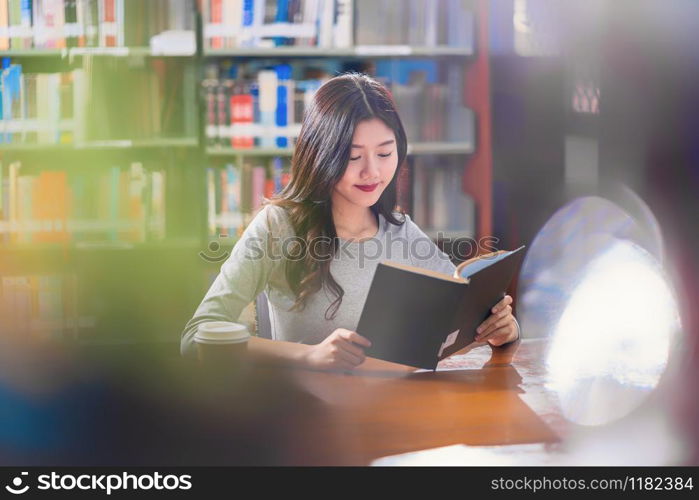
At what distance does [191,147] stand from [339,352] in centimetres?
153

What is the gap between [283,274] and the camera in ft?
5.24

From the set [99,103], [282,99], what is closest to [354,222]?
[282,99]

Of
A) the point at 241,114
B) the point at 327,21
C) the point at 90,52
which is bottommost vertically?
the point at 241,114

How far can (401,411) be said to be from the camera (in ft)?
3.61

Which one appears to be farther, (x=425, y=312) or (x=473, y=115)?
(x=473, y=115)

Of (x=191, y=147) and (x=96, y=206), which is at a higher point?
(x=191, y=147)

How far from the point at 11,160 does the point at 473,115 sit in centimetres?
155

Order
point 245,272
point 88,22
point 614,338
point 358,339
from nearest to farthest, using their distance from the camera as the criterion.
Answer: point 358,339, point 245,272, point 614,338, point 88,22

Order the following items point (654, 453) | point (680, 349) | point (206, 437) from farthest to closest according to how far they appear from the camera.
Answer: point (680, 349)
point (654, 453)
point (206, 437)

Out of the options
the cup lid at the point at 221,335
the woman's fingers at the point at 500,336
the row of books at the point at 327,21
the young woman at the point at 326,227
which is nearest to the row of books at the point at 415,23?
the row of books at the point at 327,21

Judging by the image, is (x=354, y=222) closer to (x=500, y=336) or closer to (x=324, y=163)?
(x=324, y=163)

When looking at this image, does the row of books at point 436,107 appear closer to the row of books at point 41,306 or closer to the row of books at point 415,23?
the row of books at point 415,23

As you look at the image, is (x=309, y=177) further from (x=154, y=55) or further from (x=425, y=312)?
(x=154, y=55)

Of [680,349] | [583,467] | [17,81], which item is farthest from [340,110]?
[17,81]
